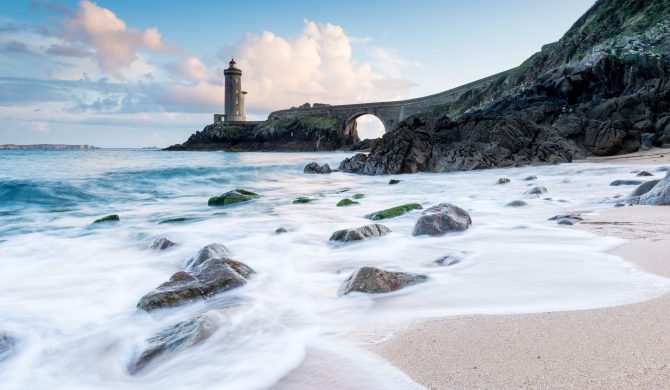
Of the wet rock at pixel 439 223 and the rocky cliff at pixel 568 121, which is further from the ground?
the rocky cliff at pixel 568 121

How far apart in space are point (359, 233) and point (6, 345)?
120 inches

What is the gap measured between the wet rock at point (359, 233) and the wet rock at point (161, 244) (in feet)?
6.00

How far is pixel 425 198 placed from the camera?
28.7 ft

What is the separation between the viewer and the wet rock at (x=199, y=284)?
2914mm

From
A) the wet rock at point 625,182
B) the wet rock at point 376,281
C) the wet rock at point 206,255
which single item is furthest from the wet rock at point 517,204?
the wet rock at point 206,255

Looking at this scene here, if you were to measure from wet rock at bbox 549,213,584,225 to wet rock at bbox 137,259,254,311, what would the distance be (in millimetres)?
3282

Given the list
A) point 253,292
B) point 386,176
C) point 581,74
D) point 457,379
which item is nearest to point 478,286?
point 457,379

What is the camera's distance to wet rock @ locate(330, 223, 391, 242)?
15.1ft

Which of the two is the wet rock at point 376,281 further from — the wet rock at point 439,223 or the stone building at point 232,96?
the stone building at point 232,96

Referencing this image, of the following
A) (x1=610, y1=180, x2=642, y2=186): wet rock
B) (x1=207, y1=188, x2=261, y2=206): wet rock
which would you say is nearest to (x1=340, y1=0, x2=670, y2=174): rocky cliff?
(x1=610, y1=180, x2=642, y2=186): wet rock

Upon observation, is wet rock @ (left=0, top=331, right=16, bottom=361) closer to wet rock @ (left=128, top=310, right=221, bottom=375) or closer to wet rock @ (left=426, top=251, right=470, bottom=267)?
wet rock @ (left=128, top=310, right=221, bottom=375)

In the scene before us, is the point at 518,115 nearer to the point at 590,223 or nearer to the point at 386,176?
the point at 386,176

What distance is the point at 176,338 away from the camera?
2252 millimetres

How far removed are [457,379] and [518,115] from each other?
21745 millimetres
